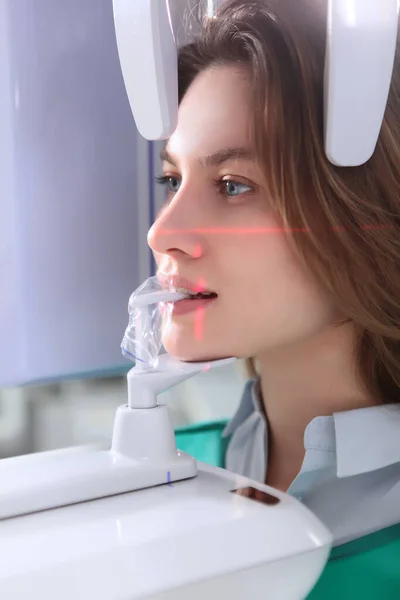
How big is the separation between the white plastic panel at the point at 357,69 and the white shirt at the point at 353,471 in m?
0.24

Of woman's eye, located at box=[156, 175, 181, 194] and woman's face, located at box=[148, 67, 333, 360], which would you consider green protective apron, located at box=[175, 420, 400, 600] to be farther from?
woman's eye, located at box=[156, 175, 181, 194]

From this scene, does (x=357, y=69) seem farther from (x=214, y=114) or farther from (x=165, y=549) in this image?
(x=165, y=549)

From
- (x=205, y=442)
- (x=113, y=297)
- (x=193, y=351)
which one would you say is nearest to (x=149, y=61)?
(x=193, y=351)

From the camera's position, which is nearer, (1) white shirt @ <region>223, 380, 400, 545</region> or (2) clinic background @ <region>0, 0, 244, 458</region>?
(1) white shirt @ <region>223, 380, 400, 545</region>

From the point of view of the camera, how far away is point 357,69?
54 cm

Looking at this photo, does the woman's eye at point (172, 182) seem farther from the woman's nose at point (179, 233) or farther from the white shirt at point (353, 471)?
the white shirt at point (353, 471)

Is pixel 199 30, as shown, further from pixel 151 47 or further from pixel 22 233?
pixel 22 233

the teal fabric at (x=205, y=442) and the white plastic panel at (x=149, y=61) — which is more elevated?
the white plastic panel at (x=149, y=61)

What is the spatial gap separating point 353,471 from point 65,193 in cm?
44

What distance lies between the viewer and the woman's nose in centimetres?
61

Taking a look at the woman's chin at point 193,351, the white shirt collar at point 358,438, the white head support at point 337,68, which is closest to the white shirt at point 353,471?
the white shirt collar at point 358,438

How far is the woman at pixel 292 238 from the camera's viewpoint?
1.93ft

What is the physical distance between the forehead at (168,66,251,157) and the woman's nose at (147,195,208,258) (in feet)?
0.19

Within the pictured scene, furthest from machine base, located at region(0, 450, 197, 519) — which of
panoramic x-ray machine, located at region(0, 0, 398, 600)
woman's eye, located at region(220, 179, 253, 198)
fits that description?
woman's eye, located at region(220, 179, 253, 198)
